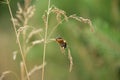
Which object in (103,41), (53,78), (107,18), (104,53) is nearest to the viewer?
(103,41)

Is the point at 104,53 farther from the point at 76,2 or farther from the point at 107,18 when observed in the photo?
the point at 76,2

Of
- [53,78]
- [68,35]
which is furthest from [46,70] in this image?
[68,35]

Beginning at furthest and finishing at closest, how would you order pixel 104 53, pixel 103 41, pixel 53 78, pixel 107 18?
pixel 53 78 → pixel 107 18 → pixel 104 53 → pixel 103 41

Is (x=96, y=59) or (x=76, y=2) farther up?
(x=76, y=2)

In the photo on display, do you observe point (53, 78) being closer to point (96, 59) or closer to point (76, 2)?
point (96, 59)

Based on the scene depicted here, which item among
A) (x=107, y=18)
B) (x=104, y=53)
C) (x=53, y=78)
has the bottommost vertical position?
(x=53, y=78)

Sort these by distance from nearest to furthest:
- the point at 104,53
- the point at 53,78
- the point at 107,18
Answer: the point at 104,53, the point at 107,18, the point at 53,78

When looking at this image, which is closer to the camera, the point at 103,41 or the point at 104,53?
the point at 103,41

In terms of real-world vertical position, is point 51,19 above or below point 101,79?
above

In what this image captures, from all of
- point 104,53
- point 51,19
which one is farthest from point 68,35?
point 104,53
